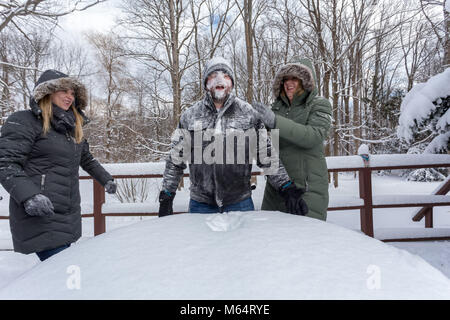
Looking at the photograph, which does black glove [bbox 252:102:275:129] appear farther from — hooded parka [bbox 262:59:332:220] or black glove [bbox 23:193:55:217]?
black glove [bbox 23:193:55:217]

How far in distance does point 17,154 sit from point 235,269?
5.46 feet

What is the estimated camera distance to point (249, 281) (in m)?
Result: 0.70

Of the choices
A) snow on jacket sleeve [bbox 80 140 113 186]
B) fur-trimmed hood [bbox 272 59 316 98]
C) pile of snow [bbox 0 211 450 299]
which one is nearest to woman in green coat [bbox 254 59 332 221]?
fur-trimmed hood [bbox 272 59 316 98]

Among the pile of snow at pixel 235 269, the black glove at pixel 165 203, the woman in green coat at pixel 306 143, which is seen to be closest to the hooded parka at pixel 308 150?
the woman in green coat at pixel 306 143

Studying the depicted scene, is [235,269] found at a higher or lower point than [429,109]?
lower

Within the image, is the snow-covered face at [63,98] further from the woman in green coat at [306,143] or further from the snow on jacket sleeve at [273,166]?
the woman in green coat at [306,143]

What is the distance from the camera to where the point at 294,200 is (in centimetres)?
187

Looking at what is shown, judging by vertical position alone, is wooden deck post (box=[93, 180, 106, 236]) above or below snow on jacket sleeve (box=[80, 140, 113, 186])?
below

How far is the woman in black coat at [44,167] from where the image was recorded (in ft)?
5.56

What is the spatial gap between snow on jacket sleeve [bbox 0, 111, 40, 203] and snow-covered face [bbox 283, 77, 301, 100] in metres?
1.81

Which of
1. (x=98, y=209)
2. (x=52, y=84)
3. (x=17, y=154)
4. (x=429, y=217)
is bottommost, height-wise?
(x=429, y=217)

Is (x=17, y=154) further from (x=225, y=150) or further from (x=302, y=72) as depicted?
(x=302, y=72)

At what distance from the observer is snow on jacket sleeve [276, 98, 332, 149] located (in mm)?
1891

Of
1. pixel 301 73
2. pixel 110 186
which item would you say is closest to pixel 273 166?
pixel 301 73
